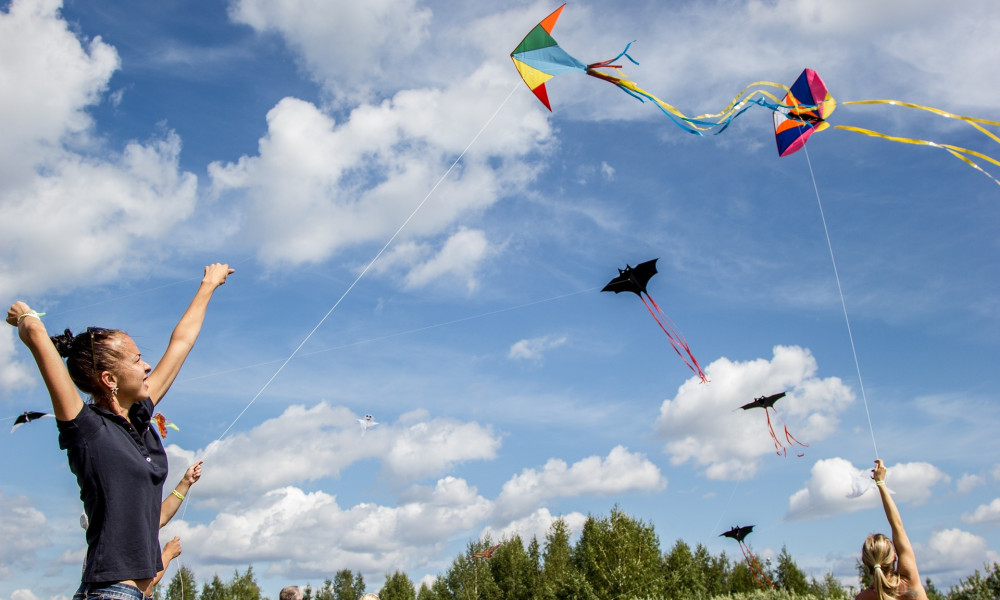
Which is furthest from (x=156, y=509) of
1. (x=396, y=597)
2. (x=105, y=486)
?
(x=396, y=597)

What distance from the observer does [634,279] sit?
1132 centimetres

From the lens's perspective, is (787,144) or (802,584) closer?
(787,144)

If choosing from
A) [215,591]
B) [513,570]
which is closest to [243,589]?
[215,591]

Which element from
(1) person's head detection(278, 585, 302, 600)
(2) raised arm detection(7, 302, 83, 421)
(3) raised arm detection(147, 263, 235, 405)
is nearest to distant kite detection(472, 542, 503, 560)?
(1) person's head detection(278, 585, 302, 600)

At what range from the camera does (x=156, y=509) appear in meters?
2.21

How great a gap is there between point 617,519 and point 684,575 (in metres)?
4.90

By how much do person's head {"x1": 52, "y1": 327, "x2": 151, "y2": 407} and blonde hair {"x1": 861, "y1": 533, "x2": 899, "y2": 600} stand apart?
13.1ft

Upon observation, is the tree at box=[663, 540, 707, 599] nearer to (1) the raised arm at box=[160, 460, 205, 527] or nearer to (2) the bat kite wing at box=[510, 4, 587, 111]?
(2) the bat kite wing at box=[510, 4, 587, 111]

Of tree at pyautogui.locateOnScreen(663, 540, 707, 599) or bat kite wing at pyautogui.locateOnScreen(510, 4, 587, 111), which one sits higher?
bat kite wing at pyautogui.locateOnScreen(510, 4, 587, 111)

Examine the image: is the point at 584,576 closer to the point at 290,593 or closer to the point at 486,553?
the point at 486,553

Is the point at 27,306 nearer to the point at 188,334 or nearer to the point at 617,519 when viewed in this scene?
the point at 188,334

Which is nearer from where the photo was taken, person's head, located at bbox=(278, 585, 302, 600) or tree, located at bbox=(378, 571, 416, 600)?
person's head, located at bbox=(278, 585, 302, 600)

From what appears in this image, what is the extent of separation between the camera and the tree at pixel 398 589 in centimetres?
4503

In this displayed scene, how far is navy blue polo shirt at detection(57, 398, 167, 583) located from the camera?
78.7 inches
